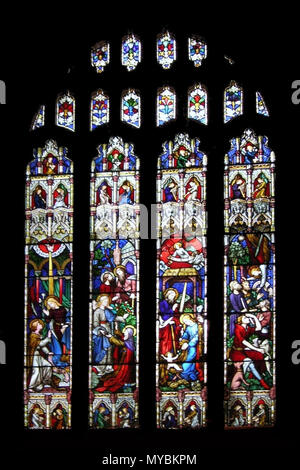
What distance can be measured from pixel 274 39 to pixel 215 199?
1.83 m

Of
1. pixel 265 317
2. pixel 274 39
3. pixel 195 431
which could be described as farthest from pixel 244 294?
pixel 274 39

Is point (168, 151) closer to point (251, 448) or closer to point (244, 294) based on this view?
point (244, 294)

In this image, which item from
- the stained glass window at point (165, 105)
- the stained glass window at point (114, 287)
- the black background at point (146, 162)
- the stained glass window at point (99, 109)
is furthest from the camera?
the stained glass window at point (99, 109)

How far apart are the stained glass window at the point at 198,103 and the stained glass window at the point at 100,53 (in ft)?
3.52

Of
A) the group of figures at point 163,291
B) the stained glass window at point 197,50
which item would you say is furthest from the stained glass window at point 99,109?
the stained glass window at point 197,50

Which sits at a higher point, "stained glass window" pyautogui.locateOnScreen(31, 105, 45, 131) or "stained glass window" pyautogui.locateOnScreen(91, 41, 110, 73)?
"stained glass window" pyautogui.locateOnScreen(91, 41, 110, 73)

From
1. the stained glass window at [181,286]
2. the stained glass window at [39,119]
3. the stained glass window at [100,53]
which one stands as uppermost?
the stained glass window at [100,53]

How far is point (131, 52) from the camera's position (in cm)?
1814

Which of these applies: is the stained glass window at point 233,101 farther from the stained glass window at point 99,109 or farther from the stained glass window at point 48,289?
the stained glass window at point 48,289

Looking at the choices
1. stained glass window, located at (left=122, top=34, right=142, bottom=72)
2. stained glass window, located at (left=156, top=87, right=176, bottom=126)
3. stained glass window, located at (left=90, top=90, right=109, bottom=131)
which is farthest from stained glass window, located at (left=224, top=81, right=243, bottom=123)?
stained glass window, located at (left=90, top=90, right=109, bottom=131)

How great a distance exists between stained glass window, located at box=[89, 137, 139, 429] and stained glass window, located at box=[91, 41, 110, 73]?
3.24ft

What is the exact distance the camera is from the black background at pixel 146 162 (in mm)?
16531

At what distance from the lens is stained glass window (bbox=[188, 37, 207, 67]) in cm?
1795

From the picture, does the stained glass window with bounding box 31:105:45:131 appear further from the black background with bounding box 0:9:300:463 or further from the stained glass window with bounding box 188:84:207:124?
the stained glass window with bounding box 188:84:207:124
